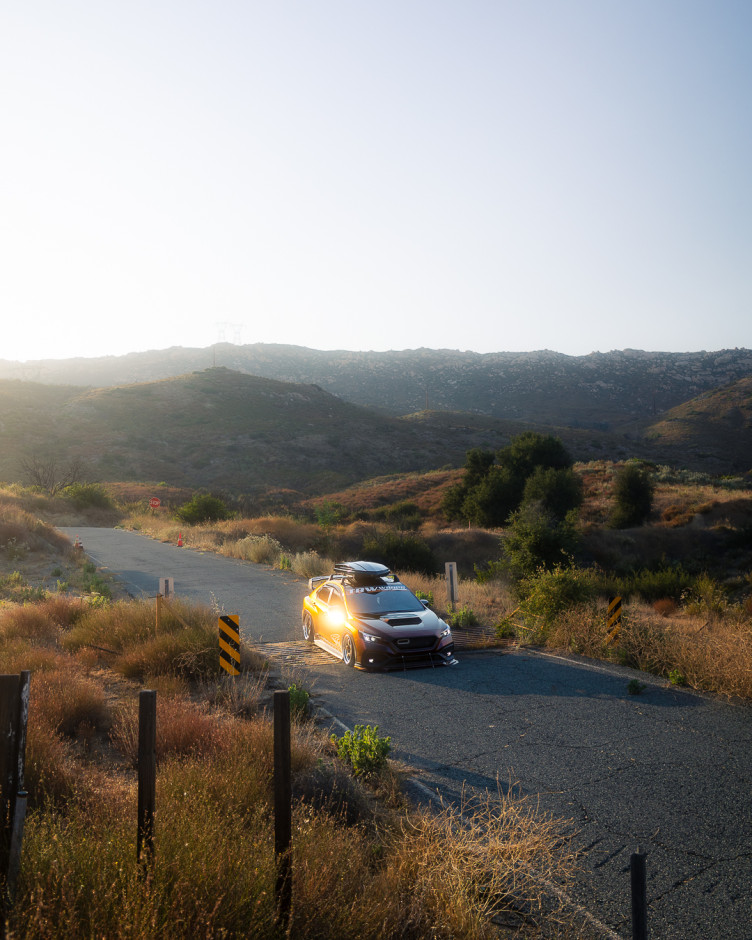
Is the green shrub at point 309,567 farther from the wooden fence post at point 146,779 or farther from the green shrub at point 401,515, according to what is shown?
the wooden fence post at point 146,779

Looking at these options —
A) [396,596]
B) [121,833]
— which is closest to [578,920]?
[121,833]

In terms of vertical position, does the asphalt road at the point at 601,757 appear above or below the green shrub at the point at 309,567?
above

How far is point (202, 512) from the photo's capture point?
4091 cm

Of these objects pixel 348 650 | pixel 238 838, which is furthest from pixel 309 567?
pixel 238 838

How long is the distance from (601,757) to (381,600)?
219 inches

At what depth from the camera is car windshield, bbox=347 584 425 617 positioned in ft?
38.7

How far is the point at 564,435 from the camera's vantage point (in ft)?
276

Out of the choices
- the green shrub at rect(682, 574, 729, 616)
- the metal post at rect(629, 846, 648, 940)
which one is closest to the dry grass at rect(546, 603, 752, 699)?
the green shrub at rect(682, 574, 729, 616)

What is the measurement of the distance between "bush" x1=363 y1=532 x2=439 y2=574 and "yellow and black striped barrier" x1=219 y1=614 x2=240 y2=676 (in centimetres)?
1805

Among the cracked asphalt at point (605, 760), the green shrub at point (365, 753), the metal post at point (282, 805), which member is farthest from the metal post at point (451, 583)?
the metal post at point (282, 805)

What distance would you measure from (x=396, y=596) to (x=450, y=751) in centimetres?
509

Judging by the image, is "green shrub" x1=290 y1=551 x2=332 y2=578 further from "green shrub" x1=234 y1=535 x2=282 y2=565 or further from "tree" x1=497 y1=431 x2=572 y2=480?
"tree" x1=497 y1=431 x2=572 y2=480

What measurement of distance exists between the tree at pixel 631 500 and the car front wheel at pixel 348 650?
33344mm

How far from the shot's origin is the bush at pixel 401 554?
27328mm
